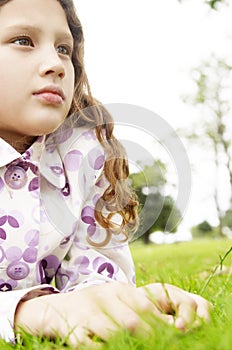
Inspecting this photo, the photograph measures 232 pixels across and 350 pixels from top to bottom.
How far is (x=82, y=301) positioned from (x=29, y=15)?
0.83 m

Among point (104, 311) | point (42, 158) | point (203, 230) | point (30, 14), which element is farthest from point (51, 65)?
point (203, 230)

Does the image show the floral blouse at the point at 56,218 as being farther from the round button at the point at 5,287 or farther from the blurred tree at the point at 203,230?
the blurred tree at the point at 203,230

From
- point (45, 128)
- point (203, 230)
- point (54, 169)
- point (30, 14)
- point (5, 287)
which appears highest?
point (30, 14)

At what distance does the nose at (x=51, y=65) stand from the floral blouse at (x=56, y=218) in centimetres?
23

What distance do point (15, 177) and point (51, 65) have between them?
1.09ft

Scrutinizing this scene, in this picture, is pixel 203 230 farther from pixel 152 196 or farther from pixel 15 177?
pixel 15 177

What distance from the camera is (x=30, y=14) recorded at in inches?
67.6

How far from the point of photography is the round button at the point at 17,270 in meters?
1.75

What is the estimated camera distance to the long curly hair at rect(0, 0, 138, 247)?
1.90 meters

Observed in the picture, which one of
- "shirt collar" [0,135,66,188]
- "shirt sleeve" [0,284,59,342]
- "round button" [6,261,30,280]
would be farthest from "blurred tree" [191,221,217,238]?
"shirt sleeve" [0,284,59,342]

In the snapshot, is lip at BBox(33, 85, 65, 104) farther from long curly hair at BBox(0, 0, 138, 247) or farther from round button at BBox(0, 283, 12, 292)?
round button at BBox(0, 283, 12, 292)

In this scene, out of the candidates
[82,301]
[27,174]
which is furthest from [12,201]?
[82,301]

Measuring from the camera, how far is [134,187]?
1.99 metres

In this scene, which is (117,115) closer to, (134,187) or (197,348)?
(134,187)
